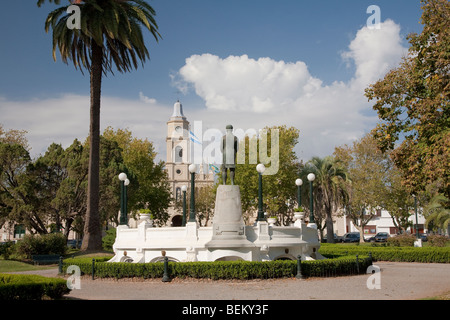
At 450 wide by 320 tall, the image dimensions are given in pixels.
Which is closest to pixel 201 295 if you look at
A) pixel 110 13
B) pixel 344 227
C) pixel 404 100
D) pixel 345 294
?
pixel 345 294

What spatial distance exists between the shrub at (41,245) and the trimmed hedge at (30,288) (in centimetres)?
1711

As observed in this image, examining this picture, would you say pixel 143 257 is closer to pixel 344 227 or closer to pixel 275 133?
pixel 275 133

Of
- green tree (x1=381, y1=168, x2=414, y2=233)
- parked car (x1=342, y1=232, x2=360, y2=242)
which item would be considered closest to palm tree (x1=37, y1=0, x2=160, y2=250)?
green tree (x1=381, y1=168, x2=414, y2=233)

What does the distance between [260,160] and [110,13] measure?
24684mm

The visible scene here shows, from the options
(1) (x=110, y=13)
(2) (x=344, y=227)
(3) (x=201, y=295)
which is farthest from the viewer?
(2) (x=344, y=227)

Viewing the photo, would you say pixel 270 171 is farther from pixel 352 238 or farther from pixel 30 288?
pixel 30 288

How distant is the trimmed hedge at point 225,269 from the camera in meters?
17.1

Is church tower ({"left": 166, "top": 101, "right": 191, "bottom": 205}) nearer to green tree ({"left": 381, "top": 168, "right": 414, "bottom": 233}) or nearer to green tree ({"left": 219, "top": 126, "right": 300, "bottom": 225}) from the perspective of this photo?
green tree ({"left": 219, "top": 126, "right": 300, "bottom": 225})

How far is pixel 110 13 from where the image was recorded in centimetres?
2816

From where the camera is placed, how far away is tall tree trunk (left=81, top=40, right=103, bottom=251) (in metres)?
28.8

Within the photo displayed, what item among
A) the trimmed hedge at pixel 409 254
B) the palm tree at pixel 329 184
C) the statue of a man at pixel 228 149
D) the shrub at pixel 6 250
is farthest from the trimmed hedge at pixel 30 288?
the palm tree at pixel 329 184

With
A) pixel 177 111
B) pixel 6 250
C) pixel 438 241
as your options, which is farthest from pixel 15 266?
pixel 177 111

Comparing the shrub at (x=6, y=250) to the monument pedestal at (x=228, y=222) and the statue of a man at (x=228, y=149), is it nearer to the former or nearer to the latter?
the monument pedestal at (x=228, y=222)
